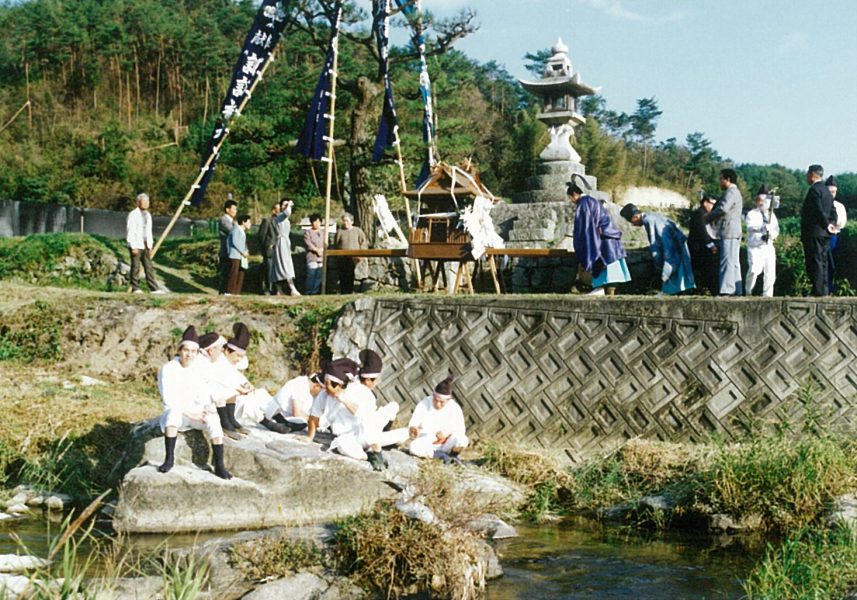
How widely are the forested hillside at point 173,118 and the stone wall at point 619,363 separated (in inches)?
447

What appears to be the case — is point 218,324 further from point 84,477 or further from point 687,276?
point 687,276

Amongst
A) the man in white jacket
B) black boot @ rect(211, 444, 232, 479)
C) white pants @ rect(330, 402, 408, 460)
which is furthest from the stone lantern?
black boot @ rect(211, 444, 232, 479)

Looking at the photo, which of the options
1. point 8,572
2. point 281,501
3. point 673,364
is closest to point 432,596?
point 281,501

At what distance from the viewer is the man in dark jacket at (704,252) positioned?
512 inches

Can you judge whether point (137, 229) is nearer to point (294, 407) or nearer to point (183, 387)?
point (294, 407)

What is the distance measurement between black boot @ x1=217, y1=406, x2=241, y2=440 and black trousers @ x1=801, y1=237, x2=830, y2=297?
730cm

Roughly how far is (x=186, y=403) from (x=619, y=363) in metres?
5.01

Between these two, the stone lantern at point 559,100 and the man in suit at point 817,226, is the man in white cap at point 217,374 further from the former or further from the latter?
the stone lantern at point 559,100

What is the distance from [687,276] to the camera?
42.8 ft

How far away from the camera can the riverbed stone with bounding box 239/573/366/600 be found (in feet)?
22.7

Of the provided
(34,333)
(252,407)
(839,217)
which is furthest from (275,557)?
(839,217)

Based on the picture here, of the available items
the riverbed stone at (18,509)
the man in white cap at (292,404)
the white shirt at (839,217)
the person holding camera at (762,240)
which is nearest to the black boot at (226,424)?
the man in white cap at (292,404)

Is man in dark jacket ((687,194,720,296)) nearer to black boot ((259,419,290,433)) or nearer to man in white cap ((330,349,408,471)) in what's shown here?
man in white cap ((330,349,408,471))

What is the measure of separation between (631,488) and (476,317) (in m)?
3.13
